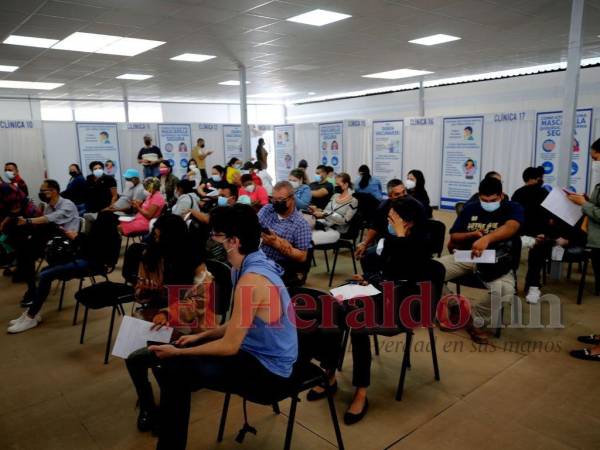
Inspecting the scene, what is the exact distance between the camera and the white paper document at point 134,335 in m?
2.32

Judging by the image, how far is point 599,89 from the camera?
924 cm

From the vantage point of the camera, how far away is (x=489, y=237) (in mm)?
3258

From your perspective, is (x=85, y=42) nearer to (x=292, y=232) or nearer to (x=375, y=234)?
(x=292, y=232)

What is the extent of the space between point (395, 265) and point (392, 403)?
0.83 metres

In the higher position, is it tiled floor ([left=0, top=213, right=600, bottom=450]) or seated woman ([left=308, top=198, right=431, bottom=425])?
seated woman ([left=308, top=198, right=431, bottom=425])

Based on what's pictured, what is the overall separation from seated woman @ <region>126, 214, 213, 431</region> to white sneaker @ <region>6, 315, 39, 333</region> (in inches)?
75.5

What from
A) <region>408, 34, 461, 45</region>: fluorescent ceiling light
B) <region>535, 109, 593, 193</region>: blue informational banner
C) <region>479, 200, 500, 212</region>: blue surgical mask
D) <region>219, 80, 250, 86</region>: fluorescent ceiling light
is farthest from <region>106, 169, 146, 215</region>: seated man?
<region>535, 109, 593, 193</region>: blue informational banner

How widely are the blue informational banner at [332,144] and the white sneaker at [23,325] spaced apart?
8617 mm

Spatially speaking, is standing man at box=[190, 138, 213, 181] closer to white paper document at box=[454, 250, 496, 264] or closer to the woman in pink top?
the woman in pink top

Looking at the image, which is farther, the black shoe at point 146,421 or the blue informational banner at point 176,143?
the blue informational banner at point 176,143

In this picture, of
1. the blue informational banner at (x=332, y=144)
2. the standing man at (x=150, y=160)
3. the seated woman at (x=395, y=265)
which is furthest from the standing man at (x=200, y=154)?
the seated woman at (x=395, y=265)

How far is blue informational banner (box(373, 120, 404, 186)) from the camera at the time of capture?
34.1 ft

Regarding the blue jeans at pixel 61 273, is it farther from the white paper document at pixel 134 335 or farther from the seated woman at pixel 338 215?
the seated woman at pixel 338 215

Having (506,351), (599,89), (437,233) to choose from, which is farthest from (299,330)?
(599,89)
